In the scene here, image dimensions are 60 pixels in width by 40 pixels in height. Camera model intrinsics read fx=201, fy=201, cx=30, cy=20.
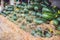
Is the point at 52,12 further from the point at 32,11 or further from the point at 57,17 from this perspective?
the point at 32,11

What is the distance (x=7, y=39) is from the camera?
407 cm

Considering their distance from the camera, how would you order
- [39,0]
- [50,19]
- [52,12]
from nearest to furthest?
[50,19]
[52,12]
[39,0]

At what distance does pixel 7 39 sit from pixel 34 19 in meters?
1.02

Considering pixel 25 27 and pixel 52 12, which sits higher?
pixel 52 12

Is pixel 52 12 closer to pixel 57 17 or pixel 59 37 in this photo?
pixel 57 17

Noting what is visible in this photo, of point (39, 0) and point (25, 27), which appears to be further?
point (39, 0)

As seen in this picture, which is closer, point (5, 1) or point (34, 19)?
point (34, 19)

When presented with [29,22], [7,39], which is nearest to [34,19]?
[29,22]

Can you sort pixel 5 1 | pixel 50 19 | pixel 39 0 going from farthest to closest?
pixel 5 1 → pixel 39 0 → pixel 50 19

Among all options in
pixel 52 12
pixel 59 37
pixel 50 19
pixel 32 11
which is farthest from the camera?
pixel 32 11

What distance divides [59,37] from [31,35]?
0.63m

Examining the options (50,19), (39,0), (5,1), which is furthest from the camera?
(5,1)

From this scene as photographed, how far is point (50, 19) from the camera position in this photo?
454 cm

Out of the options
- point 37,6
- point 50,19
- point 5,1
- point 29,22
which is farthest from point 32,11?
point 5,1
